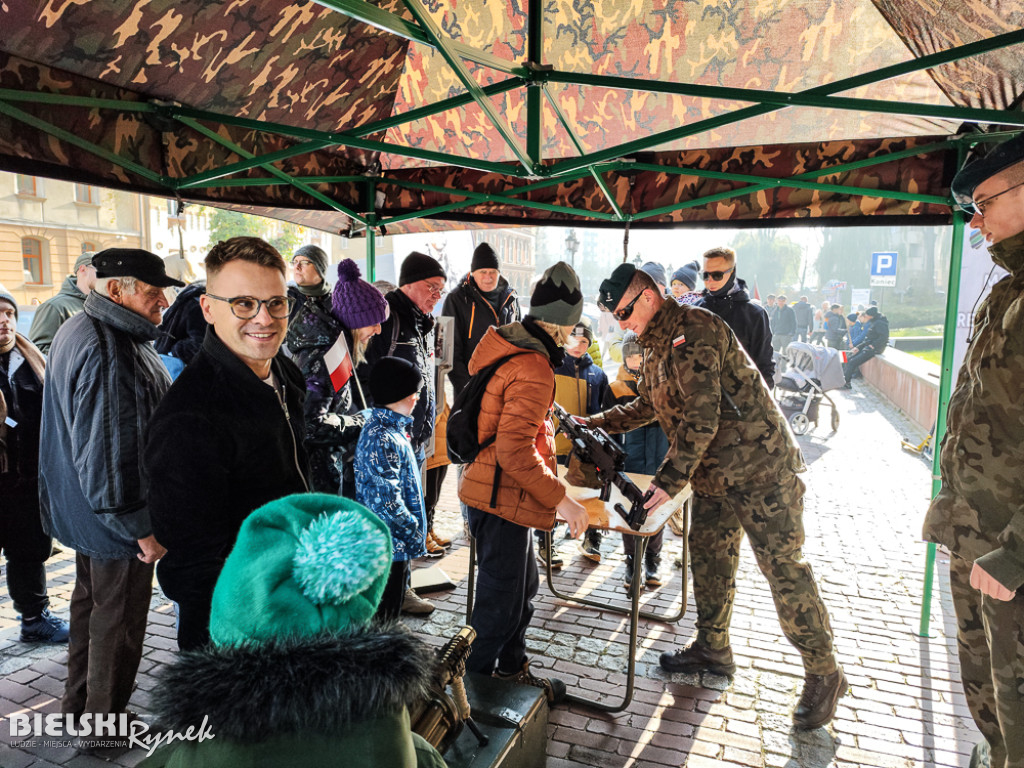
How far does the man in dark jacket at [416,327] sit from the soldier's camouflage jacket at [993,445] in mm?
2910

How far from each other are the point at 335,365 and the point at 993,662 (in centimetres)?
306

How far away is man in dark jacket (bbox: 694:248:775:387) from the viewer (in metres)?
4.84

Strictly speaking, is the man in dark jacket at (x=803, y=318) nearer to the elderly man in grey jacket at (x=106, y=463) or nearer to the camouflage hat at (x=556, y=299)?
the camouflage hat at (x=556, y=299)

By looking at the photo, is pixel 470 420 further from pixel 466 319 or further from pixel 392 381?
pixel 466 319

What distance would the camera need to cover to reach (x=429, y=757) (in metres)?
1.20

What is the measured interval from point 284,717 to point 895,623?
4515 mm

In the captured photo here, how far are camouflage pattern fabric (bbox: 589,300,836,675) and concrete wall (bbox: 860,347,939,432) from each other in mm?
7121

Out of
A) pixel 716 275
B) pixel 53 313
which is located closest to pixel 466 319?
pixel 716 275

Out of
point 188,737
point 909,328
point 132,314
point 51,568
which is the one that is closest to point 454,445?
point 132,314

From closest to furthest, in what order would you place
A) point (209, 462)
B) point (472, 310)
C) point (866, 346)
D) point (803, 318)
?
point (209, 462)
point (472, 310)
point (866, 346)
point (803, 318)

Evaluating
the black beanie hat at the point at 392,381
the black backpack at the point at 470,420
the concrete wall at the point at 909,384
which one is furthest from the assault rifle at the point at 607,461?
the concrete wall at the point at 909,384

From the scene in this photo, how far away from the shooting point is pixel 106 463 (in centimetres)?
249

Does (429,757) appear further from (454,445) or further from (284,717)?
(454,445)

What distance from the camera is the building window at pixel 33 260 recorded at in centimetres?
2257
